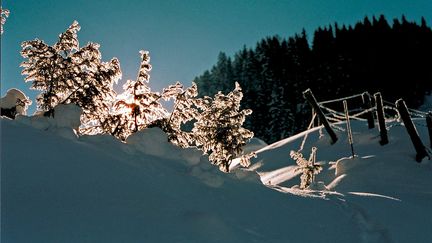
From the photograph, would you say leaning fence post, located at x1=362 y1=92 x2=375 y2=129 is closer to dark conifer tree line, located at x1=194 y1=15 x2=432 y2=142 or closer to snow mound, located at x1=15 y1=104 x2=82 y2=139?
snow mound, located at x1=15 y1=104 x2=82 y2=139

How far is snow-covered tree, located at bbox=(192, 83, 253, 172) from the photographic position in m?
22.8

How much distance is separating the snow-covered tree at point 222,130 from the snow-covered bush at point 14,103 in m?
11.7

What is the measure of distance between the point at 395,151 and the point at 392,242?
40.4ft

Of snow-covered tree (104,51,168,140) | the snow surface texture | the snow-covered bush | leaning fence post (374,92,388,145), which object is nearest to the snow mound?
the snow surface texture

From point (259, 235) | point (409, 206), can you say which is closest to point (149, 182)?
point (259, 235)

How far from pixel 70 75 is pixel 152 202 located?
7.80 meters

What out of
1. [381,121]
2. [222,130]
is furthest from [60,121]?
[381,121]

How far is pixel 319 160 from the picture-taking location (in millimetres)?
22391

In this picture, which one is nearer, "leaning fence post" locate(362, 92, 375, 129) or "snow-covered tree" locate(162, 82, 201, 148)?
"snow-covered tree" locate(162, 82, 201, 148)

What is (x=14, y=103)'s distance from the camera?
38.9 ft

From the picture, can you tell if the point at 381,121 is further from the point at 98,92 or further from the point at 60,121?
the point at 60,121

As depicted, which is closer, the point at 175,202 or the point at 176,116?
the point at 175,202

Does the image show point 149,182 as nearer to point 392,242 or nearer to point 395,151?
point 392,242

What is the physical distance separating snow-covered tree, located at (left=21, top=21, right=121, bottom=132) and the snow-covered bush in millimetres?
1120
